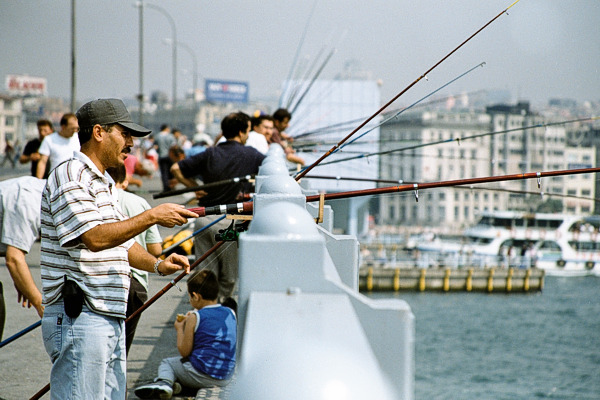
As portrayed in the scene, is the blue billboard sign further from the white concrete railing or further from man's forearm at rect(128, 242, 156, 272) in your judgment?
the white concrete railing

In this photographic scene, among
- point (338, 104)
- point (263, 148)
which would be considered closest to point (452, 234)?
point (338, 104)

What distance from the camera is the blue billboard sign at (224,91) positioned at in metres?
70.9

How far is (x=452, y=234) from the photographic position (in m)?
111

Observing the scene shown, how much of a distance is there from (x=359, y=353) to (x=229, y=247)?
1.89m

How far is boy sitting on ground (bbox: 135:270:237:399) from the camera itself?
449 centimetres

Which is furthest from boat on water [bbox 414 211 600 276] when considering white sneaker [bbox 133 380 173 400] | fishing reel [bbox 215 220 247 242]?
fishing reel [bbox 215 220 247 242]

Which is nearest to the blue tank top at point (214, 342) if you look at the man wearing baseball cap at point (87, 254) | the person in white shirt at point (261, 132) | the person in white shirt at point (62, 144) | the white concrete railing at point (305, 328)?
the man wearing baseball cap at point (87, 254)

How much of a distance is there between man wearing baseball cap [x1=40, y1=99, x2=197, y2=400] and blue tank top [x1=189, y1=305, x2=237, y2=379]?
54.2 inches

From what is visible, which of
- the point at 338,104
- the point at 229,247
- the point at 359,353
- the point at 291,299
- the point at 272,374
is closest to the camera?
the point at 272,374

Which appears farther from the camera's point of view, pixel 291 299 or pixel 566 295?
pixel 566 295

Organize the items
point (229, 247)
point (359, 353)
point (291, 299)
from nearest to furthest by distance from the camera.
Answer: point (359, 353), point (291, 299), point (229, 247)

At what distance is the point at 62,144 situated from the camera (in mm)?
8906

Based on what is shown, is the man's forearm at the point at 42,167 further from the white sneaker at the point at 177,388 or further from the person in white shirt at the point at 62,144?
the white sneaker at the point at 177,388

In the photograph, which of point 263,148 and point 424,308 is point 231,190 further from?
point 424,308
